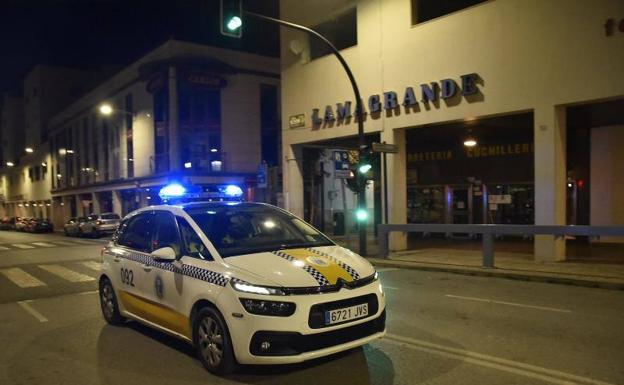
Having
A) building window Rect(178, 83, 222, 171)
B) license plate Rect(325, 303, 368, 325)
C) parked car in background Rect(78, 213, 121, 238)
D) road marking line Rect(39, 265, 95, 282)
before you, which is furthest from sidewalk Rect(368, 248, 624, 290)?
parked car in background Rect(78, 213, 121, 238)

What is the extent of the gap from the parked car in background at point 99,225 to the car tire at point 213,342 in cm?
2828

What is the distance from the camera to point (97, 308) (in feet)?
28.9

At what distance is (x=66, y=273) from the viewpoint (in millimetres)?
13414

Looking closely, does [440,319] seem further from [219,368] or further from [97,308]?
[97,308]

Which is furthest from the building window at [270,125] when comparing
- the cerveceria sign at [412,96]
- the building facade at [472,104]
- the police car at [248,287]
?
the police car at [248,287]

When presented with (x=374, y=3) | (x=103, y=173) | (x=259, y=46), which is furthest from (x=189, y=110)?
(x=374, y=3)

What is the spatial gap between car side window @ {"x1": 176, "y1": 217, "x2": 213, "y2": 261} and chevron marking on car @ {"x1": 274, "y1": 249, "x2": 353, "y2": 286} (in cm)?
77

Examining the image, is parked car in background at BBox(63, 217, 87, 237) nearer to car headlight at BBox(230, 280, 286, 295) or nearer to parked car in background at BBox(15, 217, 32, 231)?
parked car in background at BBox(15, 217, 32, 231)

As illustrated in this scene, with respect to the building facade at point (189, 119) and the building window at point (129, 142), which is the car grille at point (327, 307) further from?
the building window at point (129, 142)

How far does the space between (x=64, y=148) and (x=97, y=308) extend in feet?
170

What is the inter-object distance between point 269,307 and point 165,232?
7.22 feet

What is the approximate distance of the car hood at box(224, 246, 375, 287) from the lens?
16.0 feet

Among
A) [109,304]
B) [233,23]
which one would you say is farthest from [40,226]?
[109,304]

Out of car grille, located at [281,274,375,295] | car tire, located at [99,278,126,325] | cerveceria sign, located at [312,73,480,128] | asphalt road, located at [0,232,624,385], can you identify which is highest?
cerveceria sign, located at [312,73,480,128]
